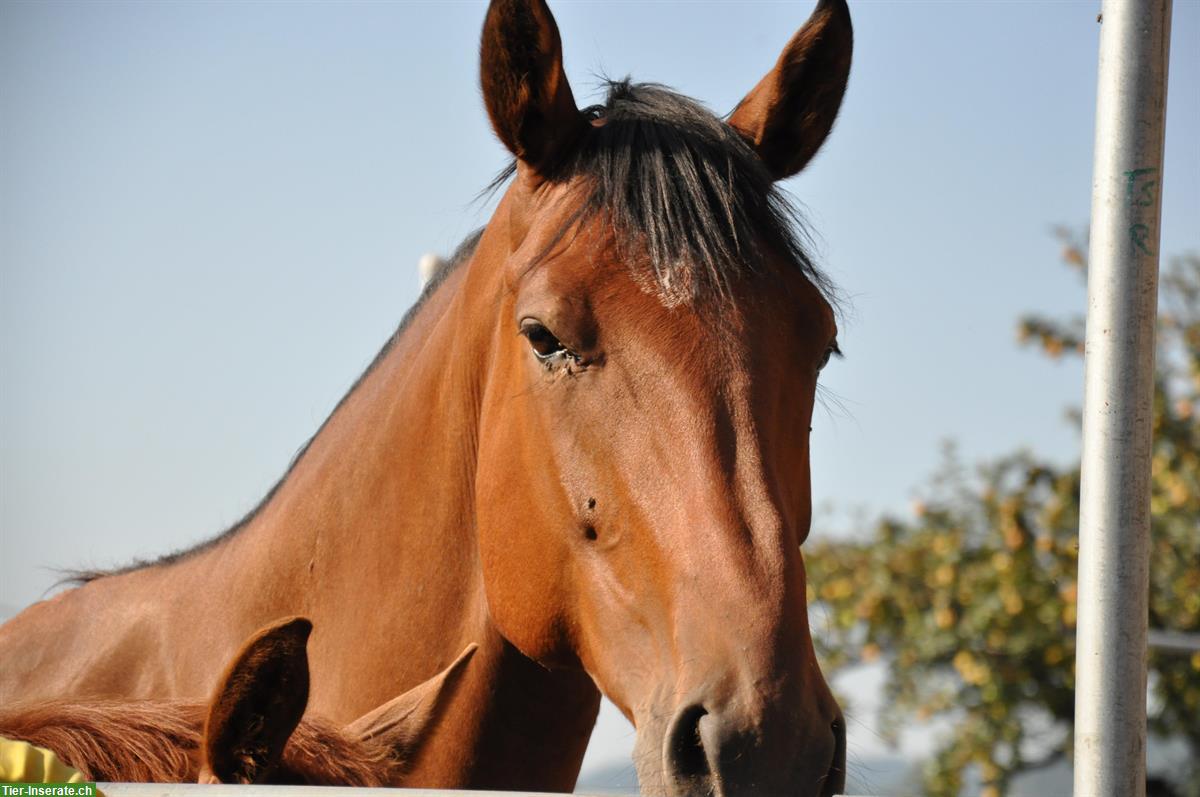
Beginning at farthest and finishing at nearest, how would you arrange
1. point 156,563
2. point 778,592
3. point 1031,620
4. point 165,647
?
point 1031,620, point 156,563, point 165,647, point 778,592

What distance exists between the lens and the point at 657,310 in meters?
2.28

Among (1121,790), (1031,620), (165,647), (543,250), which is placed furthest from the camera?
(1031,620)

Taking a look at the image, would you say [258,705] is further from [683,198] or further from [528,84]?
[528,84]

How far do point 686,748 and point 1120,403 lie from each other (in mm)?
837

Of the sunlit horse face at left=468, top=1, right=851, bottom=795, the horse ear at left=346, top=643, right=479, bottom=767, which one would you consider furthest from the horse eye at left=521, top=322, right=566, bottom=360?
the horse ear at left=346, top=643, right=479, bottom=767

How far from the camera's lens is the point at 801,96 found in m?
2.79

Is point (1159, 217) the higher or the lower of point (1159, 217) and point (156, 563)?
the higher

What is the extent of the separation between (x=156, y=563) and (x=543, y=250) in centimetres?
191

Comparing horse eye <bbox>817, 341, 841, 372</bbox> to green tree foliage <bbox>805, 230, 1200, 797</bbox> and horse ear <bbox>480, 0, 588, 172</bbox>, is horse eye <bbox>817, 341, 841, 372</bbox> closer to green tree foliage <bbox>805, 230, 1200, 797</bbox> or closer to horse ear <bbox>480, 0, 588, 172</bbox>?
horse ear <bbox>480, 0, 588, 172</bbox>

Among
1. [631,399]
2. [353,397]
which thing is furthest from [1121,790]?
[353,397]

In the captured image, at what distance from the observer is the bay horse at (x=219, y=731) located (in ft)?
5.40

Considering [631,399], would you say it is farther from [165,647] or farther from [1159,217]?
[165,647]

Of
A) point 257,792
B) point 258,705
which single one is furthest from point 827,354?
point 257,792

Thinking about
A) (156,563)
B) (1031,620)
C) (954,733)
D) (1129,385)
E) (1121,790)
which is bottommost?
(954,733)
